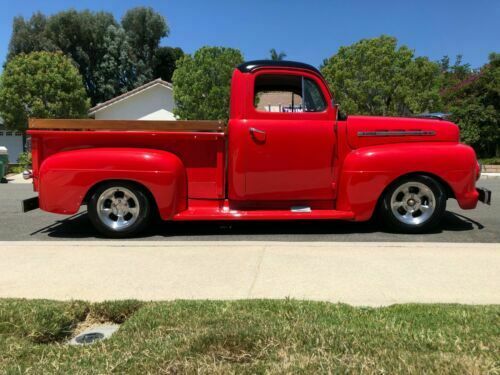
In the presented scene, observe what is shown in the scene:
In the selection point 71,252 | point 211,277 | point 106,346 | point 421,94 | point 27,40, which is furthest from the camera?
point 27,40

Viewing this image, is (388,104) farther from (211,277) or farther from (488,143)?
(211,277)

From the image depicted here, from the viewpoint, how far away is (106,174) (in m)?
6.22

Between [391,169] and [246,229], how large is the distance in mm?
2225

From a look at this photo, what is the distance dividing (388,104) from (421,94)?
1.60m

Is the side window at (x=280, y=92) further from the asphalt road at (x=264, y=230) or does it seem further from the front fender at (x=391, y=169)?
the asphalt road at (x=264, y=230)

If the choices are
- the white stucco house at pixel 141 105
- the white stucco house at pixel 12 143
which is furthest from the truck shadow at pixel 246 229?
the white stucco house at pixel 12 143

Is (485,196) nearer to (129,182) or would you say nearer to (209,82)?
(129,182)

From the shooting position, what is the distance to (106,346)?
3008 mm

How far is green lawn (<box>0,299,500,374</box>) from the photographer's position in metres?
2.68

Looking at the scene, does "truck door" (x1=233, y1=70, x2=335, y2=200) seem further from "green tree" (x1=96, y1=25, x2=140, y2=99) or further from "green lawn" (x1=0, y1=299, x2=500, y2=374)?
"green tree" (x1=96, y1=25, x2=140, y2=99)

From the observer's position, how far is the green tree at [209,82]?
2322cm

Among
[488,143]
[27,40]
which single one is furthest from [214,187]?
[27,40]

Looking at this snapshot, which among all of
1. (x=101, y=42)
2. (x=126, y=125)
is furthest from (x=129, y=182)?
(x=101, y=42)

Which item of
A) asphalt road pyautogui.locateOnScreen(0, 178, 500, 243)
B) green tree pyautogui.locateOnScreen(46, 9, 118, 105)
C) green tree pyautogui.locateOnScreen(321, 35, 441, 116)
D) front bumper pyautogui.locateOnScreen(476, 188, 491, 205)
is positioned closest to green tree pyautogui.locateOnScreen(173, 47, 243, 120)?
green tree pyautogui.locateOnScreen(321, 35, 441, 116)
